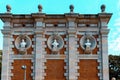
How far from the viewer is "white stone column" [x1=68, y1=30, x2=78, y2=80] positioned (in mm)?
22578

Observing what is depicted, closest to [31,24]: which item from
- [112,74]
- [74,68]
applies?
[74,68]

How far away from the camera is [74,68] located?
74.4 ft

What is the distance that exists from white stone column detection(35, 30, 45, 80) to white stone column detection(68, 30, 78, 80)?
7.05 ft

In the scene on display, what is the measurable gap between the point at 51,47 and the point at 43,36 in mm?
1090

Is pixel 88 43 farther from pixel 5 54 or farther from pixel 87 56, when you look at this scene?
pixel 5 54

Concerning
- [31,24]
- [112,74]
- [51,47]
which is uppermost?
[31,24]

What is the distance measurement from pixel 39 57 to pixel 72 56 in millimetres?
2570

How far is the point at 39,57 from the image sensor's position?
2286 centimetres

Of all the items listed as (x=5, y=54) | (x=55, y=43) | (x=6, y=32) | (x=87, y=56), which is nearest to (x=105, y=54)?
(x=87, y=56)

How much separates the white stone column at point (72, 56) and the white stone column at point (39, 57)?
7.05ft

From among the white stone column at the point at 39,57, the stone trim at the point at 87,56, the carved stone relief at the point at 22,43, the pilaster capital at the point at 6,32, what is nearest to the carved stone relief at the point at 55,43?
the white stone column at the point at 39,57

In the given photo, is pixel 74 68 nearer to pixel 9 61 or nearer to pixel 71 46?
pixel 71 46

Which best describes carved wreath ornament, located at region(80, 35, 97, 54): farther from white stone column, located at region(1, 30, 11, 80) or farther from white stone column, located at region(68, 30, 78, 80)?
white stone column, located at region(1, 30, 11, 80)

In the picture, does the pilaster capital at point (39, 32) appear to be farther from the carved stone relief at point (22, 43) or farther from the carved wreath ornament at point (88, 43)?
the carved wreath ornament at point (88, 43)
